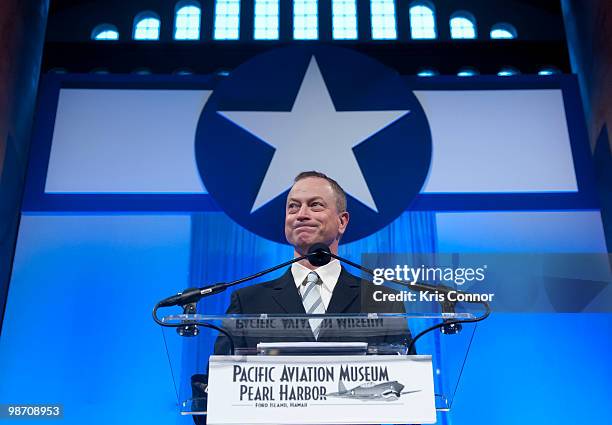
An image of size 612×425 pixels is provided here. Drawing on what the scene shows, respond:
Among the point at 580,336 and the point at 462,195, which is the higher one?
the point at 462,195

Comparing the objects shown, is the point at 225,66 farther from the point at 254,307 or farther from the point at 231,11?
the point at 254,307

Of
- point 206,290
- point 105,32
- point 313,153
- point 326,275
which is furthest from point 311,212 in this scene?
point 105,32

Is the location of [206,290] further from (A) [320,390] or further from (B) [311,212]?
(B) [311,212]

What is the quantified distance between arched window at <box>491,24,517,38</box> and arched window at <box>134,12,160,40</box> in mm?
3069

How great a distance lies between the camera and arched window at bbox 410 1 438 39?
7.00m

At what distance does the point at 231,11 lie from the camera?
276 inches

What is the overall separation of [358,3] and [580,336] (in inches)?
141

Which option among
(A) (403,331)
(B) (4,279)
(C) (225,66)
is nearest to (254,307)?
(A) (403,331)

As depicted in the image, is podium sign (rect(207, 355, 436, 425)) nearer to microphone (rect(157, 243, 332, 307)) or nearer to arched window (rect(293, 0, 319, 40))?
microphone (rect(157, 243, 332, 307))

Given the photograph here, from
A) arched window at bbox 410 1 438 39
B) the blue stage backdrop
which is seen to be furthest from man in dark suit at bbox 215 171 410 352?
arched window at bbox 410 1 438 39

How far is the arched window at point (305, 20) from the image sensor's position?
22.5 feet

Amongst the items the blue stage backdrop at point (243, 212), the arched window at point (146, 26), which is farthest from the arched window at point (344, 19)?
the arched window at point (146, 26)

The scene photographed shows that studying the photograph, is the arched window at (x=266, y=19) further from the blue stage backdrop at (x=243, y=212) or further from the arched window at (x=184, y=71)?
the blue stage backdrop at (x=243, y=212)

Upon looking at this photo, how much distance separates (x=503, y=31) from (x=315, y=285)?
4.51 meters
